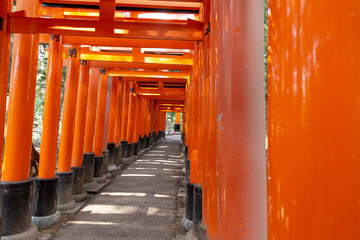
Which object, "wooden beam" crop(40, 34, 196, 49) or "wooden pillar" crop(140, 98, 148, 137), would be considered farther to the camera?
"wooden pillar" crop(140, 98, 148, 137)

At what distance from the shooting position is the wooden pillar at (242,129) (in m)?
1.52

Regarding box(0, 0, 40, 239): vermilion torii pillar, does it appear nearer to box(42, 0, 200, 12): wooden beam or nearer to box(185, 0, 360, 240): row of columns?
box(42, 0, 200, 12): wooden beam

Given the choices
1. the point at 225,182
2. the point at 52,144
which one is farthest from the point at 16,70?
the point at 225,182

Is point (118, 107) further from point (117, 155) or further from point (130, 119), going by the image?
point (130, 119)

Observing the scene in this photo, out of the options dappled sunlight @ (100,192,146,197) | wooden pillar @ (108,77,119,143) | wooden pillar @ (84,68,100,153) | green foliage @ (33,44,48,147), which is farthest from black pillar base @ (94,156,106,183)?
green foliage @ (33,44,48,147)

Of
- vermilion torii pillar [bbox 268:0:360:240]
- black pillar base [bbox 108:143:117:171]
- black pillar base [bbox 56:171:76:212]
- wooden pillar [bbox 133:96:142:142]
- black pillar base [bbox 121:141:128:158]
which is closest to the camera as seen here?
vermilion torii pillar [bbox 268:0:360:240]

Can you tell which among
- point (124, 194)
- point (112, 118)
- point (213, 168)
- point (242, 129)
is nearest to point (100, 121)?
point (112, 118)

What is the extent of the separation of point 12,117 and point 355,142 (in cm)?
434

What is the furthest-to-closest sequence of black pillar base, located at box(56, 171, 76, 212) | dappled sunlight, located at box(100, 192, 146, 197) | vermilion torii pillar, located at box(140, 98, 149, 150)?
vermilion torii pillar, located at box(140, 98, 149, 150) → dappled sunlight, located at box(100, 192, 146, 197) → black pillar base, located at box(56, 171, 76, 212)

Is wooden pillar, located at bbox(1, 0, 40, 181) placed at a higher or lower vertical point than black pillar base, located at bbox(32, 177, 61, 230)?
higher

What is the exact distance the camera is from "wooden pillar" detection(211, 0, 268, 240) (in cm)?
152

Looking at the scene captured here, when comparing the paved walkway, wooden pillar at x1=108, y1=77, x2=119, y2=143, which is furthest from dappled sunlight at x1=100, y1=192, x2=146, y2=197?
wooden pillar at x1=108, y1=77, x2=119, y2=143

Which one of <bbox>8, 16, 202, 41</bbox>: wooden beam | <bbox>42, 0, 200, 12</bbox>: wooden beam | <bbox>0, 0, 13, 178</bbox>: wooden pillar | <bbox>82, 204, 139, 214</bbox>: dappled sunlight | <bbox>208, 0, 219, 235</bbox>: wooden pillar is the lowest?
<bbox>82, 204, 139, 214</bbox>: dappled sunlight

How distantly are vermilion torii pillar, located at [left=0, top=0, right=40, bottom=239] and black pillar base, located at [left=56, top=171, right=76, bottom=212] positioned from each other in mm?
1406
